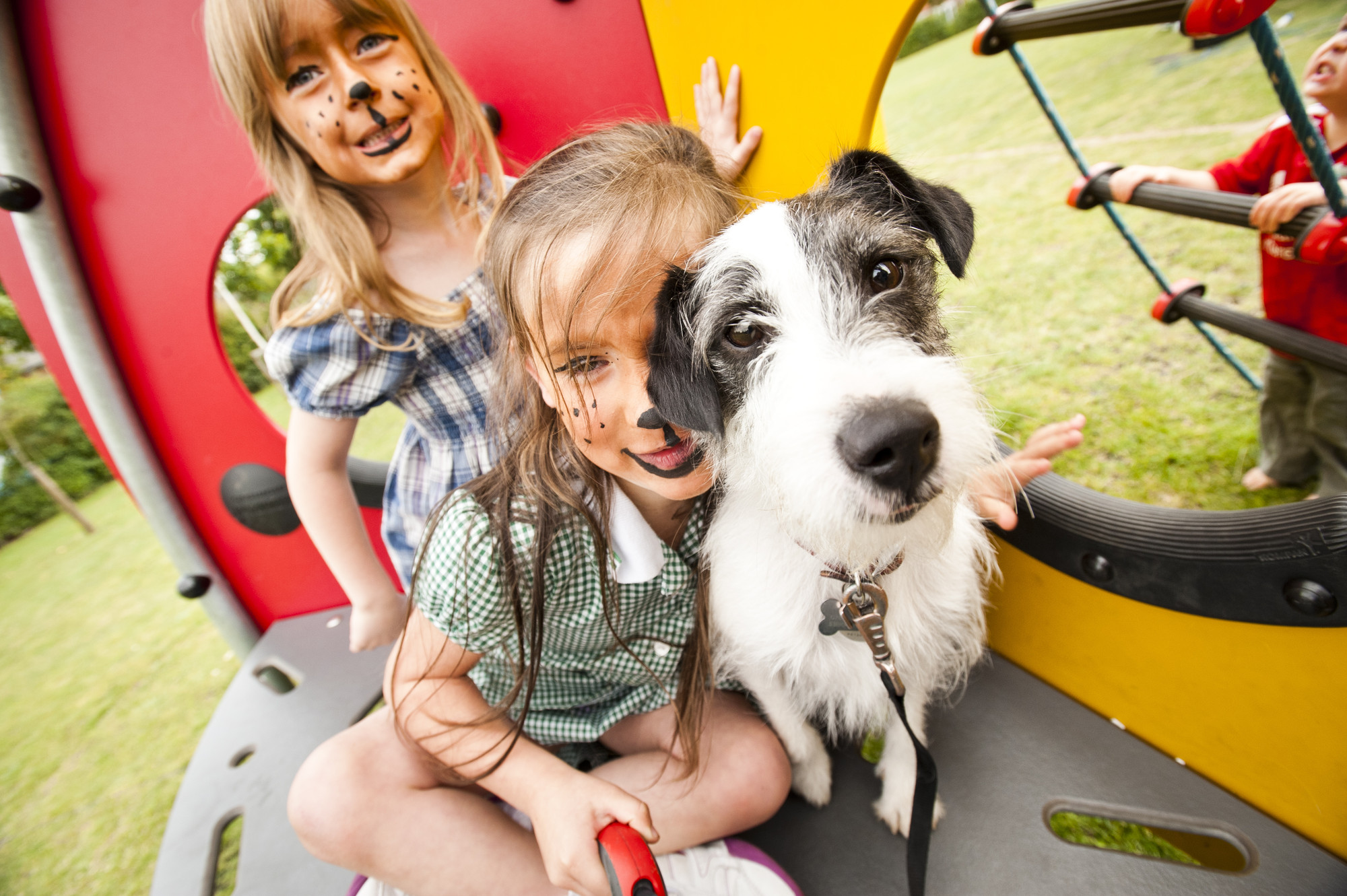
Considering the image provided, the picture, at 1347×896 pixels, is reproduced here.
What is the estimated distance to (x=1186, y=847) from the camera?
5.14 feet

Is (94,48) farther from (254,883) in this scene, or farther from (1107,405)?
(1107,405)

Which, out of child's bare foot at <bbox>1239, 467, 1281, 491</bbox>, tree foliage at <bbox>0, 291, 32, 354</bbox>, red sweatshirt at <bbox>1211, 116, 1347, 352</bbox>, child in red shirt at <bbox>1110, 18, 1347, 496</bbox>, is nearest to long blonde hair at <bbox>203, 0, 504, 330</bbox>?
child in red shirt at <bbox>1110, 18, 1347, 496</bbox>

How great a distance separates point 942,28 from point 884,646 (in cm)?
2130

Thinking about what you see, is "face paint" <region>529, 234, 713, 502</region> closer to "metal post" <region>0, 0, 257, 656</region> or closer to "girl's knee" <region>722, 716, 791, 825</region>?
"girl's knee" <region>722, 716, 791, 825</region>

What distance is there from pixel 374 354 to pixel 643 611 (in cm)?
99

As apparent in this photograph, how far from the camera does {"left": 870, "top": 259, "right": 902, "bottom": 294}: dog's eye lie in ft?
3.72

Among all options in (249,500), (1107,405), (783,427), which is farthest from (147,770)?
(1107,405)

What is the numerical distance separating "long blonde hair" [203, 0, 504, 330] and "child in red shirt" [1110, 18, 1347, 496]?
1982 mm

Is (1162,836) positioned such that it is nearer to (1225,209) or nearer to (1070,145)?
(1225,209)

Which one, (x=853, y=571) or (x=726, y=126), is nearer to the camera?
(x=853, y=571)

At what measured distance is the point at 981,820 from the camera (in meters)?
1.55

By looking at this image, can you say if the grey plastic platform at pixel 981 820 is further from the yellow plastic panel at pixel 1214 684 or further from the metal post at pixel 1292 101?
the metal post at pixel 1292 101

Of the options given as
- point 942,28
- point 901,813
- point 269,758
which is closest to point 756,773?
point 901,813

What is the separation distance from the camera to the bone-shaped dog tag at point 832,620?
1330mm
